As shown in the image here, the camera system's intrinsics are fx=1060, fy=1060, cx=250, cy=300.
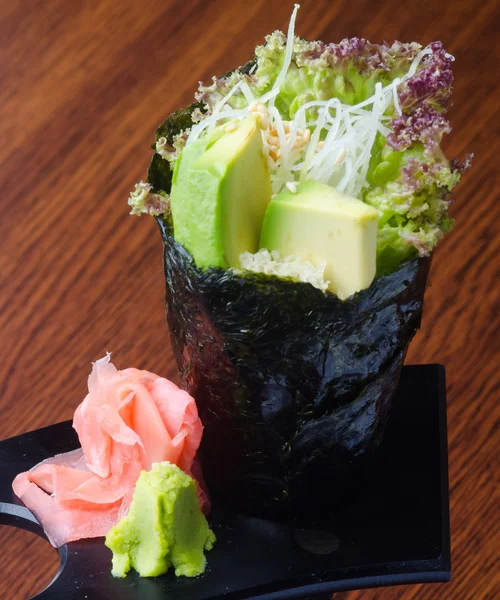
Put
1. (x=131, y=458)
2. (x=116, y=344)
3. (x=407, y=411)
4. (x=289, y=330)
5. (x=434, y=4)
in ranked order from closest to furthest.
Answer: (x=289, y=330), (x=131, y=458), (x=407, y=411), (x=434, y=4), (x=116, y=344)

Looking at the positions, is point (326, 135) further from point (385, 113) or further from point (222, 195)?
point (222, 195)

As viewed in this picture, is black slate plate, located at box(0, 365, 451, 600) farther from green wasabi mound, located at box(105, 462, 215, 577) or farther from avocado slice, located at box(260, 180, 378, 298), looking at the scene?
avocado slice, located at box(260, 180, 378, 298)

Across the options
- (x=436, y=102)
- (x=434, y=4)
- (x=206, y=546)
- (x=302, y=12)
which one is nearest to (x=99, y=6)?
(x=302, y=12)

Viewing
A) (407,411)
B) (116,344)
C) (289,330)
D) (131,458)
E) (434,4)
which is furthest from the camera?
(116,344)

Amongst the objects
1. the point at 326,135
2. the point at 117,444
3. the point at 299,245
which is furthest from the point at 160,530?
the point at 326,135

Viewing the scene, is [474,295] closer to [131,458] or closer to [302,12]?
[302,12]

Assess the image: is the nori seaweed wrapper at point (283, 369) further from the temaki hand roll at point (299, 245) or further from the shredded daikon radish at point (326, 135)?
the shredded daikon radish at point (326, 135)

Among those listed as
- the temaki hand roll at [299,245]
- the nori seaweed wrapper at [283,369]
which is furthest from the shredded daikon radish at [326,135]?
the nori seaweed wrapper at [283,369]

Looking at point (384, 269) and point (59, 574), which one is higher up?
point (384, 269)
